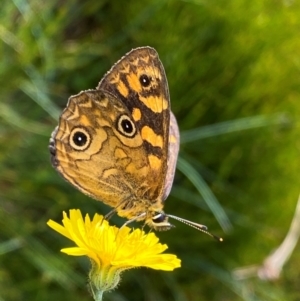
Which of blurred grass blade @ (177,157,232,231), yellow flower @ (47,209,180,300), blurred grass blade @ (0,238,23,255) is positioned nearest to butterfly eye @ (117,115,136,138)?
yellow flower @ (47,209,180,300)

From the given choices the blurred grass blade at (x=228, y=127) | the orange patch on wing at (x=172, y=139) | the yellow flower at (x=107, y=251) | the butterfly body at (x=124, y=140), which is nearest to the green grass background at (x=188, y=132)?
the blurred grass blade at (x=228, y=127)

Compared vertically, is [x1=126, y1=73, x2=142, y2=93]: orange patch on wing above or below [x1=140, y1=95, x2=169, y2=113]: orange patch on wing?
above

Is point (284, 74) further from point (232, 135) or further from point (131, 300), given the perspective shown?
point (131, 300)

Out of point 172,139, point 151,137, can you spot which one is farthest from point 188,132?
point 151,137

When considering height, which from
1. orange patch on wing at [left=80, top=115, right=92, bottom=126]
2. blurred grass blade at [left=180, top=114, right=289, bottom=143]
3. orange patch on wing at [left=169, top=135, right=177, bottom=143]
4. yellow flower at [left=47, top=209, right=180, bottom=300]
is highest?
blurred grass blade at [left=180, top=114, right=289, bottom=143]

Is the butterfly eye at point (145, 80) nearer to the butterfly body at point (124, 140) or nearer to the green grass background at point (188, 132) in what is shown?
the butterfly body at point (124, 140)

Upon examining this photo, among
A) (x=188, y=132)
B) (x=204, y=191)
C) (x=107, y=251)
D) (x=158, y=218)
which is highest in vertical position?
(x=188, y=132)

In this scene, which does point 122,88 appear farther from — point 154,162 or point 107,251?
point 107,251

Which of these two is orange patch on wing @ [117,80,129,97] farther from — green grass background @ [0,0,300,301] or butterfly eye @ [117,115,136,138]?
green grass background @ [0,0,300,301]
